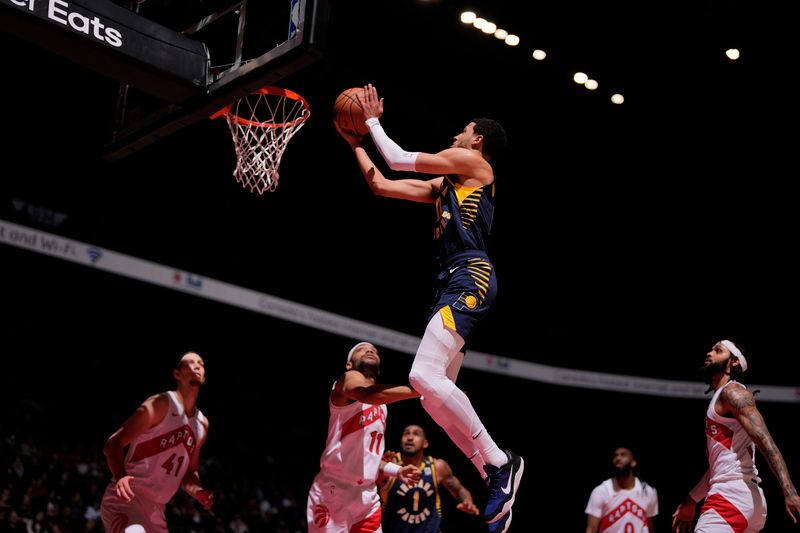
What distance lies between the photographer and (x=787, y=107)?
11047 millimetres

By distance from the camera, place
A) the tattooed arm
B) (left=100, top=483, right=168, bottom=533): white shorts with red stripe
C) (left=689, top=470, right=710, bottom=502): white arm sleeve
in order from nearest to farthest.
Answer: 1. the tattooed arm
2. (left=100, top=483, right=168, bottom=533): white shorts with red stripe
3. (left=689, top=470, right=710, bottom=502): white arm sleeve

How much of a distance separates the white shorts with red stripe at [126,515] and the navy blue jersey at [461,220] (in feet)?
9.21

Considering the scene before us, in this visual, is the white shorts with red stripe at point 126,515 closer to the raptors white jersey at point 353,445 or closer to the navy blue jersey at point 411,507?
the raptors white jersey at point 353,445

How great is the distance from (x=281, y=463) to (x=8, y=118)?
22.4ft

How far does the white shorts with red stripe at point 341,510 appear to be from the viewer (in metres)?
6.21

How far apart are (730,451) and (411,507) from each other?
3565 millimetres

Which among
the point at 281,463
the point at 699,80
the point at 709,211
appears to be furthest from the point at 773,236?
the point at 281,463

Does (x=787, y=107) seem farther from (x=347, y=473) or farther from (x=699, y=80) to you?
(x=347, y=473)

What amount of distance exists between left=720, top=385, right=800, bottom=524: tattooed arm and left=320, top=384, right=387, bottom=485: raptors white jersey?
2436mm

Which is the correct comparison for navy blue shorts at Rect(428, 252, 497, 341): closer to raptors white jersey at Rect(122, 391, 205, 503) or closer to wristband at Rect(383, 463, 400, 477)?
raptors white jersey at Rect(122, 391, 205, 503)

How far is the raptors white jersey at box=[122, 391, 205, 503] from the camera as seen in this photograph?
624cm

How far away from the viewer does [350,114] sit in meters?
5.26

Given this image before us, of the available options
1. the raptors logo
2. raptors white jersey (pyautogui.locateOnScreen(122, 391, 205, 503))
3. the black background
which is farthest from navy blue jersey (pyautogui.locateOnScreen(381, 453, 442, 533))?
the black background

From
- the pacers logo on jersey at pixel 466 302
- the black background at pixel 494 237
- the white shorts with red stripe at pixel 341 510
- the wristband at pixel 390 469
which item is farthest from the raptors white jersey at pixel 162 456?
the black background at pixel 494 237
